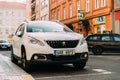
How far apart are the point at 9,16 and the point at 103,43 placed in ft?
322

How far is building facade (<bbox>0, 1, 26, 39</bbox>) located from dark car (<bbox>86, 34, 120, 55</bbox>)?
9576 centimetres

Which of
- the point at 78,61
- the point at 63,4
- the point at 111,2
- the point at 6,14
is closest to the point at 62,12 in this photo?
the point at 63,4

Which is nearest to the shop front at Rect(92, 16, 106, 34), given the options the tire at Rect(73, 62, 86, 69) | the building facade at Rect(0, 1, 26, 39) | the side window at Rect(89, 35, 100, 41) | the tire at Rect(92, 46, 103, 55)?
the side window at Rect(89, 35, 100, 41)

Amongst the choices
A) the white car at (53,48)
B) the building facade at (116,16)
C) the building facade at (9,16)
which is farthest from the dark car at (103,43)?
the building facade at (9,16)

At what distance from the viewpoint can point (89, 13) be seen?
41.4 meters

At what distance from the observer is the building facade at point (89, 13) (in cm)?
3681

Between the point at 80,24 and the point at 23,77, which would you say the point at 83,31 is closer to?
the point at 80,24

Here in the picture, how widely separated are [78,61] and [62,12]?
4255 centimetres

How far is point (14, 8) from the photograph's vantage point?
124m

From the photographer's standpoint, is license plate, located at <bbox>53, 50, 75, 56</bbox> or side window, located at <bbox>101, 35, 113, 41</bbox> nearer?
license plate, located at <bbox>53, 50, 75, 56</bbox>

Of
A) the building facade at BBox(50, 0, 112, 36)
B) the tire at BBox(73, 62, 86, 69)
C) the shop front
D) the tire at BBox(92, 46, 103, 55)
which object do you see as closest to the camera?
the tire at BBox(73, 62, 86, 69)

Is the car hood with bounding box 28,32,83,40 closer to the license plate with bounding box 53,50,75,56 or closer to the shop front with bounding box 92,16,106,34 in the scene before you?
the license plate with bounding box 53,50,75,56

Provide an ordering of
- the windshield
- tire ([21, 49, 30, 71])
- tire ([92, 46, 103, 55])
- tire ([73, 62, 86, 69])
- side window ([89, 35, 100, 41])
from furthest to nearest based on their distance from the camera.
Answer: side window ([89, 35, 100, 41]) < tire ([92, 46, 103, 55]) < the windshield < tire ([73, 62, 86, 69]) < tire ([21, 49, 30, 71])

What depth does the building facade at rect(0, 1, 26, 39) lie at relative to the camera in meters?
122
